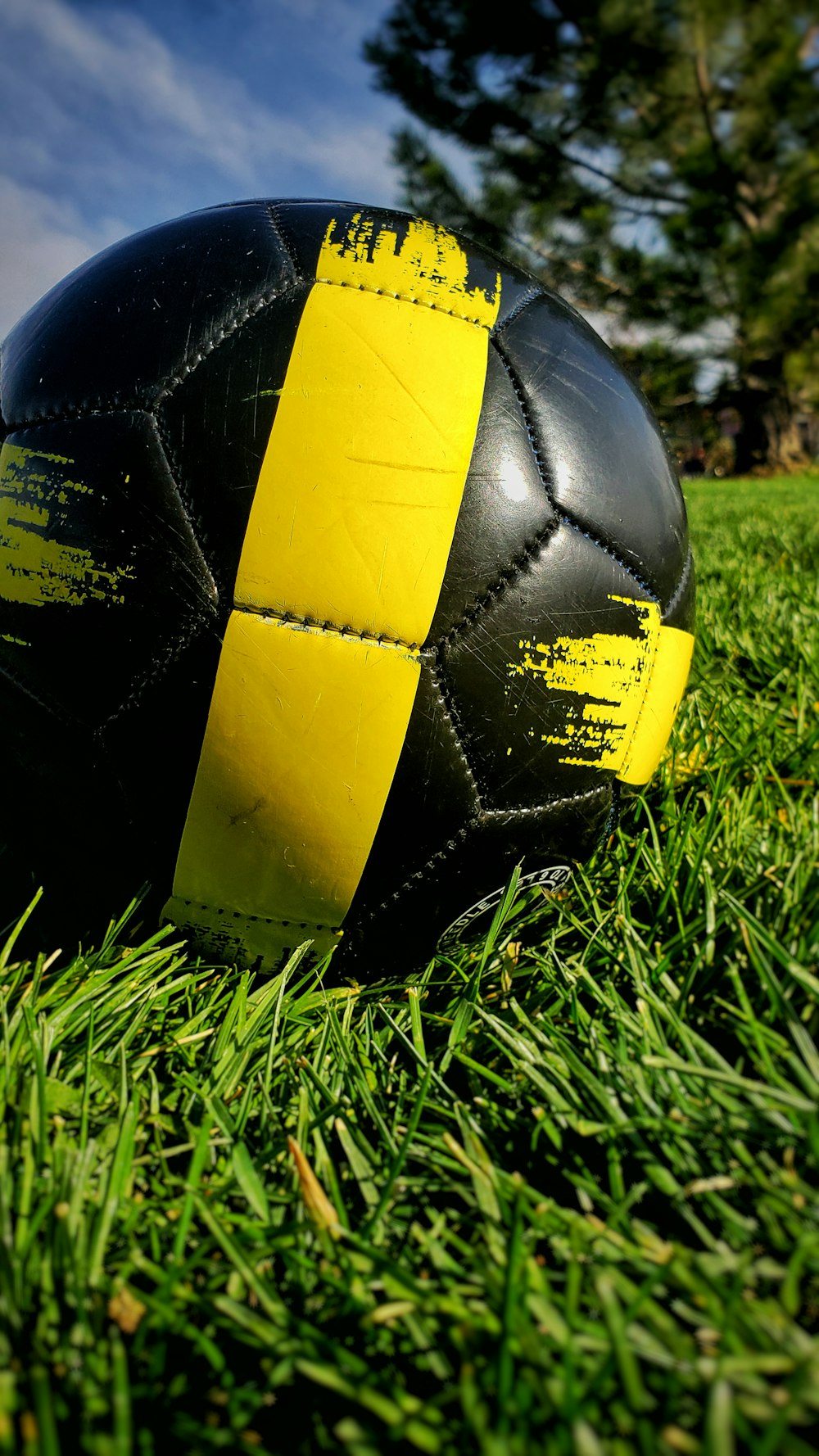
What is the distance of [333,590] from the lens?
1305 mm

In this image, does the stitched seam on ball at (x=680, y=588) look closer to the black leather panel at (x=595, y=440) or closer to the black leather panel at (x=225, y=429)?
the black leather panel at (x=595, y=440)

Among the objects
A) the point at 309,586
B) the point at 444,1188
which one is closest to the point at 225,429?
the point at 309,586

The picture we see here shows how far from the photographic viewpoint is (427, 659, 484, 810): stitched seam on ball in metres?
1.36

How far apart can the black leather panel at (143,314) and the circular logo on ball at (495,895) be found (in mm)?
973

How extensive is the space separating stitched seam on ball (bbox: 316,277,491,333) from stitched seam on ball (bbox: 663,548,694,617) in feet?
1.90

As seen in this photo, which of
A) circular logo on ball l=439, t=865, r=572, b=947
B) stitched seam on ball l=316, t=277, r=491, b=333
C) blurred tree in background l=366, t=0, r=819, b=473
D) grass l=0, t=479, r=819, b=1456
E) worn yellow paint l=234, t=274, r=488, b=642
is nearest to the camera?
grass l=0, t=479, r=819, b=1456

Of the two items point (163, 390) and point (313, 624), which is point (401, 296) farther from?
point (313, 624)

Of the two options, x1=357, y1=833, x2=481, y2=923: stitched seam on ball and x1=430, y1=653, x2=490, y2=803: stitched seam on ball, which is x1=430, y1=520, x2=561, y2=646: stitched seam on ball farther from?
x1=357, y1=833, x2=481, y2=923: stitched seam on ball

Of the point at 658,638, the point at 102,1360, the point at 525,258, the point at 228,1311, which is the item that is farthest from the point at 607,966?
the point at 525,258

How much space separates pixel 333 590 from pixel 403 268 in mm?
571

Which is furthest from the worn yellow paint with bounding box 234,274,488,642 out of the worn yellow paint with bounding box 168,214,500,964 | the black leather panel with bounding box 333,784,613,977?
the black leather panel with bounding box 333,784,613,977

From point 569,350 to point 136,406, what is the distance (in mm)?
733

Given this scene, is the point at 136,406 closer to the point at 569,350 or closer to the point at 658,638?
the point at 569,350

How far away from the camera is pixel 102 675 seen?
1362mm
